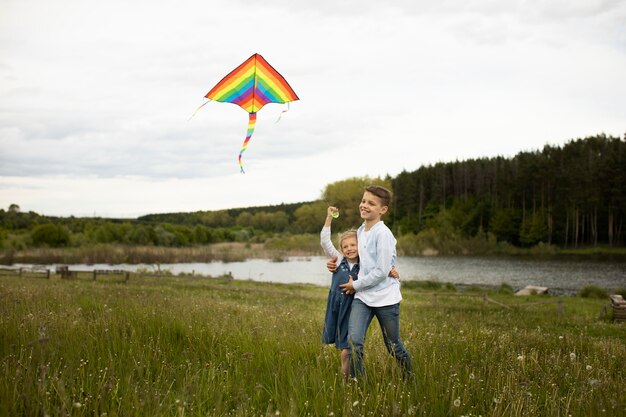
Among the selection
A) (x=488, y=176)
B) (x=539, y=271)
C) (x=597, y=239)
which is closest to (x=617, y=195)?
(x=597, y=239)

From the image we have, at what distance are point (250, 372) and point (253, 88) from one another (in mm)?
4159

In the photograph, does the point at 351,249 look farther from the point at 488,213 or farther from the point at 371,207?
the point at 488,213

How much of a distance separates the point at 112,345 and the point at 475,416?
3916 mm

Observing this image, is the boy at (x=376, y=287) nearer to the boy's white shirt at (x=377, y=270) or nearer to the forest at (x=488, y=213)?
the boy's white shirt at (x=377, y=270)

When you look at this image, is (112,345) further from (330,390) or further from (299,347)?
(330,390)

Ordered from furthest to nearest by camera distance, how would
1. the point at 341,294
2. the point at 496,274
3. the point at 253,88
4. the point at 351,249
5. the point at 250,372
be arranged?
the point at 496,274
the point at 253,88
the point at 351,249
the point at 341,294
the point at 250,372

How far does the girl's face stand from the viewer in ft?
17.9

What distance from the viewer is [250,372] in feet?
16.6

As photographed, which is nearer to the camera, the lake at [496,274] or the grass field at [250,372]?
the grass field at [250,372]

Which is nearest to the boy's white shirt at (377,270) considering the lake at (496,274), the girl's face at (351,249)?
the girl's face at (351,249)

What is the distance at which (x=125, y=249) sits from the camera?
5541cm

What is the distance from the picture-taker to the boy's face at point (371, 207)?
17.1ft

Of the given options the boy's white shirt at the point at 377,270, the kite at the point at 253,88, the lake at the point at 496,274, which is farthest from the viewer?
the lake at the point at 496,274

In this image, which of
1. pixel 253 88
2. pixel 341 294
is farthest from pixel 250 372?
pixel 253 88
